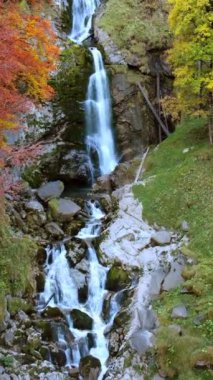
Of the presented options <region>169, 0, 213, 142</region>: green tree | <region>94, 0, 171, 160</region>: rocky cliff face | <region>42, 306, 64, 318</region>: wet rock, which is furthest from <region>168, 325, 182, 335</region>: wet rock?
<region>94, 0, 171, 160</region>: rocky cliff face

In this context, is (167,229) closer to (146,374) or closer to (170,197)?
(170,197)

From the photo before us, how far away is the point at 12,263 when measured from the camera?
13.3 metres

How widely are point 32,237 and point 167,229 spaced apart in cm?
491

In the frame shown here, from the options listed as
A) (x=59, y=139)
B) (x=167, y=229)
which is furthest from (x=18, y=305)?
(x=59, y=139)

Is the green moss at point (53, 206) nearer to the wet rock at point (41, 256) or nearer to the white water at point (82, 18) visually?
the wet rock at point (41, 256)

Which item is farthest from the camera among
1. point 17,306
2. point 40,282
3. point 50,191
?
point 50,191

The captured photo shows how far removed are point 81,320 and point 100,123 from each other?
1241 cm

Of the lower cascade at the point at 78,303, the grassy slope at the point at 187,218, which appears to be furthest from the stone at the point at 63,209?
the grassy slope at the point at 187,218

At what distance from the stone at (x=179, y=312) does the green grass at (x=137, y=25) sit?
1581 cm

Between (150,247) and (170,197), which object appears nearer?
(150,247)

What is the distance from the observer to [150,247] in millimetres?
16328

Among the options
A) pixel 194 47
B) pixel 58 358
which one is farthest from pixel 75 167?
pixel 58 358

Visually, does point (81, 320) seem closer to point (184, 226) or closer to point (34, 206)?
point (184, 226)

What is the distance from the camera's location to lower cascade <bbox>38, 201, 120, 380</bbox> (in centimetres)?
1324
